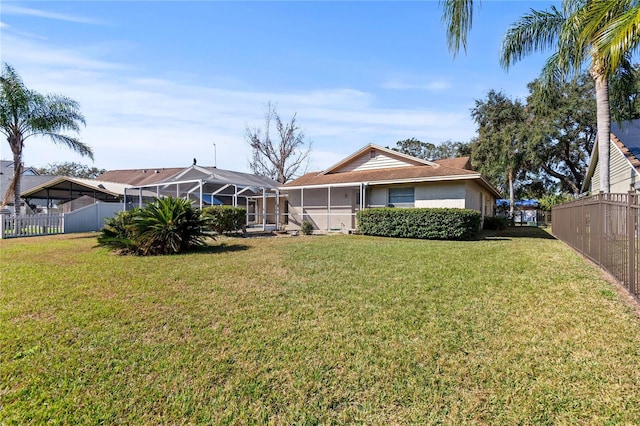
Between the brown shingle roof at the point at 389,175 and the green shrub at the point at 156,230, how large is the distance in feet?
30.5

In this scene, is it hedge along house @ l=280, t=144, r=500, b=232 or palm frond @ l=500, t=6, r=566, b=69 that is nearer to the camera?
palm frond @ l=500, t=6, r=566, b=69

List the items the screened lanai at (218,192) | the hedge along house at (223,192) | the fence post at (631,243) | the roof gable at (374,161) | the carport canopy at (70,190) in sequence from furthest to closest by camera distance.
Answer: the carport canopy at (70,190)
the screened lanai at (218,192)
the hedge along house at (223,192)
the roof gable at (374,161)
the fence post at (631,243)

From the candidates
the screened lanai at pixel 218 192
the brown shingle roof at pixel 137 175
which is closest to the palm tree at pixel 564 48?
the screened lanai at pixel 218 192

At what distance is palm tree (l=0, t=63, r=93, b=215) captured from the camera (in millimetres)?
15117

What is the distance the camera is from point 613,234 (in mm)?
5820

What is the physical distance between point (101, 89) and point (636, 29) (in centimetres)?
1231

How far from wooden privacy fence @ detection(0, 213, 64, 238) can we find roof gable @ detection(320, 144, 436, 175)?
49.7 feet

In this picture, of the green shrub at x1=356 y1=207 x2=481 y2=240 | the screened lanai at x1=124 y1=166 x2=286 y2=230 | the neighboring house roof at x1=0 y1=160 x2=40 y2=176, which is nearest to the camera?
the green shrub at x1=356 y1=207 x2=481 y2=240

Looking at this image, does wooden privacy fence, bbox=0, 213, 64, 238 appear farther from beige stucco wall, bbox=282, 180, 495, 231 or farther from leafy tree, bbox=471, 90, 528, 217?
leafy tree, bbox=471, 90, 528, 217

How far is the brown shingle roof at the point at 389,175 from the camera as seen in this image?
14.9 meters

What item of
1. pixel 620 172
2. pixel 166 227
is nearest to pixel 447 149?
pixel 620 172

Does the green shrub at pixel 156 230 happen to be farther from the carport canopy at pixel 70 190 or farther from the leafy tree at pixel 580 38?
the carport canopy at pixel 70 190

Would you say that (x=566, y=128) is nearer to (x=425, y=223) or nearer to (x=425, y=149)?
(x=425, y=223)

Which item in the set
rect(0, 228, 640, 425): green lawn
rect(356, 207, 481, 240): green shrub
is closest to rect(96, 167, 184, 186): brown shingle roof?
rect(356, 207, 481, 240): green shrub
